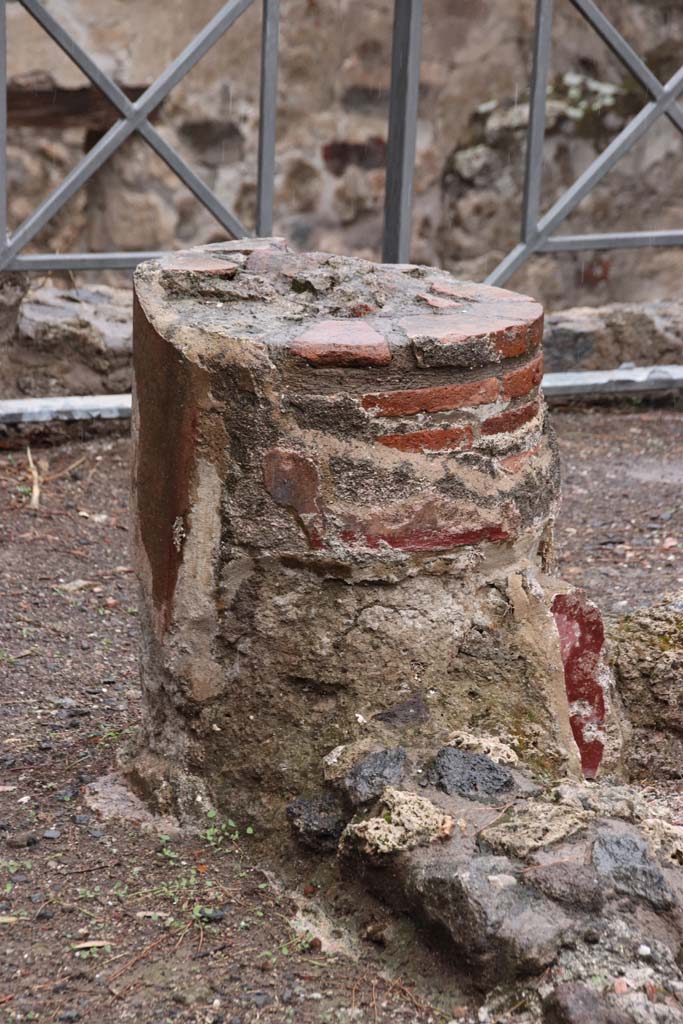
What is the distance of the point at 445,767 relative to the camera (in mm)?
2221

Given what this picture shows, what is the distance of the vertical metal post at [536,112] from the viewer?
4742 mm

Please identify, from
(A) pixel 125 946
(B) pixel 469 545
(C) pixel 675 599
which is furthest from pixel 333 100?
(A) pixel 125 946

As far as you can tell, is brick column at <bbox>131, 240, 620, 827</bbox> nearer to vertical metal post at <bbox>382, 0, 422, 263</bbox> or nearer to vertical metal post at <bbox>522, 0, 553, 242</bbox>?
vertical metal post at <bbox>382, 0, 422, 263</bbox>

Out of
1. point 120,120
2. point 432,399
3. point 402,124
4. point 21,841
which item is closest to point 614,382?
point 402,124

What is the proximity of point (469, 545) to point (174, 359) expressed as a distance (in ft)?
1.78

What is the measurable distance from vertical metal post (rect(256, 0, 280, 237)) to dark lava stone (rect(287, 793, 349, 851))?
9.12 ft

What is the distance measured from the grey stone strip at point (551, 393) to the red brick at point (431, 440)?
2.52 meters

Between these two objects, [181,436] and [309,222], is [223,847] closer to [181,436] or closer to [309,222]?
[181,436]

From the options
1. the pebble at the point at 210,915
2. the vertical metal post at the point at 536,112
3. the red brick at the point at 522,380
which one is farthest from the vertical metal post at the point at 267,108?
the pebble at the point at 210,915

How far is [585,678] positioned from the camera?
2555 millimetres

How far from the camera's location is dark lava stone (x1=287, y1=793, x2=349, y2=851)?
7.30 feet

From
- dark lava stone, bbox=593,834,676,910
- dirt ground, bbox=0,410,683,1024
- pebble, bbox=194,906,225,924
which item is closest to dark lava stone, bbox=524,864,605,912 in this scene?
dark lava stone, bbox=593,834,676,910

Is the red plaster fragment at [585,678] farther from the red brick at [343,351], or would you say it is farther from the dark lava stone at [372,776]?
the red brick at [343,351]

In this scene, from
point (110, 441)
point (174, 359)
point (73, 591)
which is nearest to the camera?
point (174, 359)
